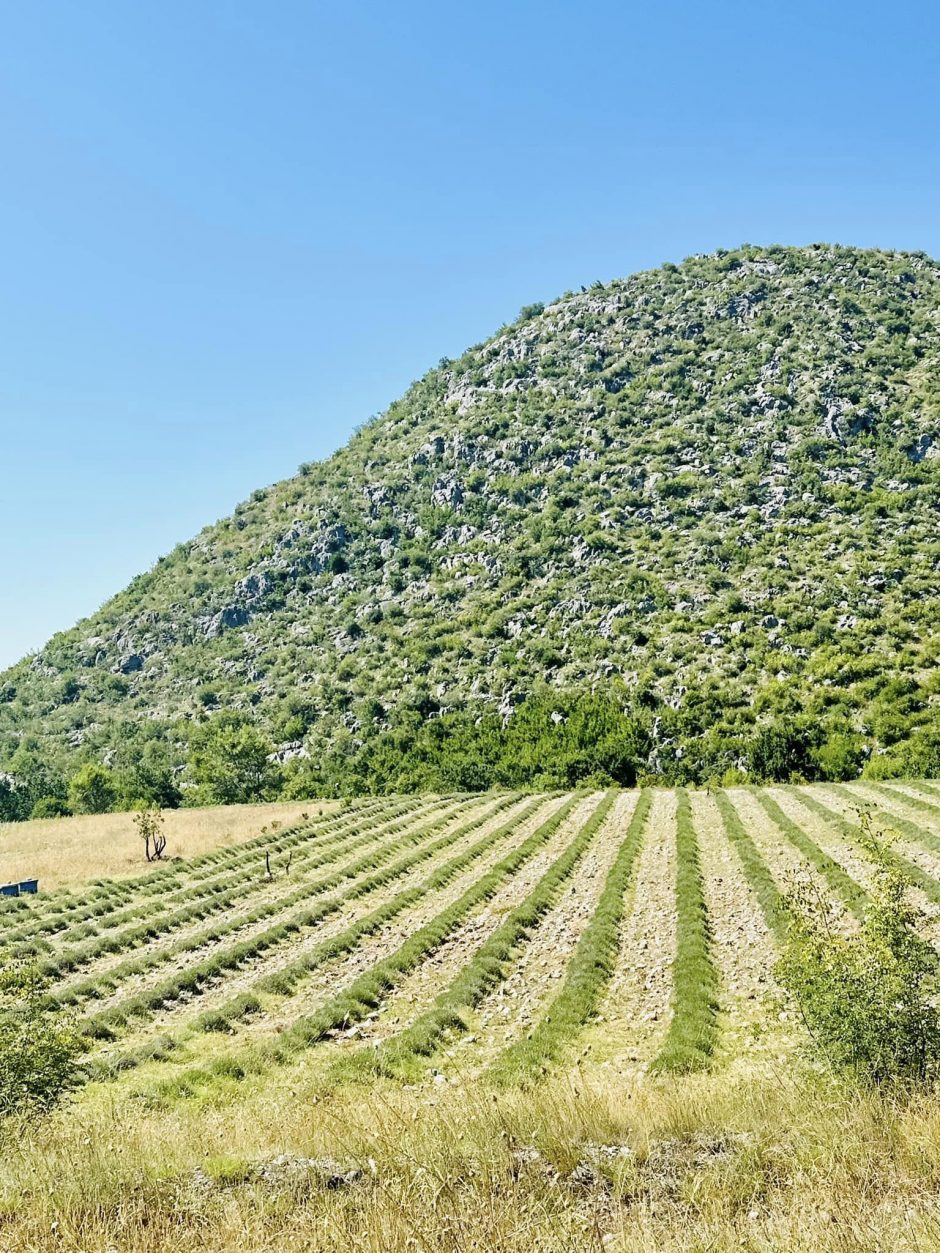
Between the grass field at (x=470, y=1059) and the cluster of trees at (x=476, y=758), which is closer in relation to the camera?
the grass field at (x=470, y=1059)

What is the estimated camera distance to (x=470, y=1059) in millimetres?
13000

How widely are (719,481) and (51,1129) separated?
3482 inches

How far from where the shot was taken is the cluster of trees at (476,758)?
5122 centimetres

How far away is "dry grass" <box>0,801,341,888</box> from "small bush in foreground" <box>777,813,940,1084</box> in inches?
1309

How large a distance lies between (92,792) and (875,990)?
256 ft

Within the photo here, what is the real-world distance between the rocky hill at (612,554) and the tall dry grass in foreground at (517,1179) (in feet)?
155

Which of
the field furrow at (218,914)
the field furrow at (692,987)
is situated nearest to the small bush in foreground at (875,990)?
the field furrow at (692,987)

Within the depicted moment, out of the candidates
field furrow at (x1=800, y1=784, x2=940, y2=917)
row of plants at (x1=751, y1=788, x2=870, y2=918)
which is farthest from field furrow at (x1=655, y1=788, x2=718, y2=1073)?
field furrow at (x1=800, y1=784, x2=940, y2=917)

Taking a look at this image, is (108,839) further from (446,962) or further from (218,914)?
(446,962)

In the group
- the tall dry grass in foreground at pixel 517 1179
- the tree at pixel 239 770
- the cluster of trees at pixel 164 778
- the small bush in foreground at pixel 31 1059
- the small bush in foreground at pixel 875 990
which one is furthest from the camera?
the cluster of trees at pixel 164 778

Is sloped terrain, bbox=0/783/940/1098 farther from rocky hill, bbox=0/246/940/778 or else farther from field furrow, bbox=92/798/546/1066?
rocky hill, bbox=0/246/940/778

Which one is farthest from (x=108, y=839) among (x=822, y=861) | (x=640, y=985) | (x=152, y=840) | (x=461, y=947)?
(x=822, y=861)

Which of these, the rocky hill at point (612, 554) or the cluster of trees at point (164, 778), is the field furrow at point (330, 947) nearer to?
the rocky hill at point (612, 554)

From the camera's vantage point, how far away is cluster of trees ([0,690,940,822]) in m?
51.2
